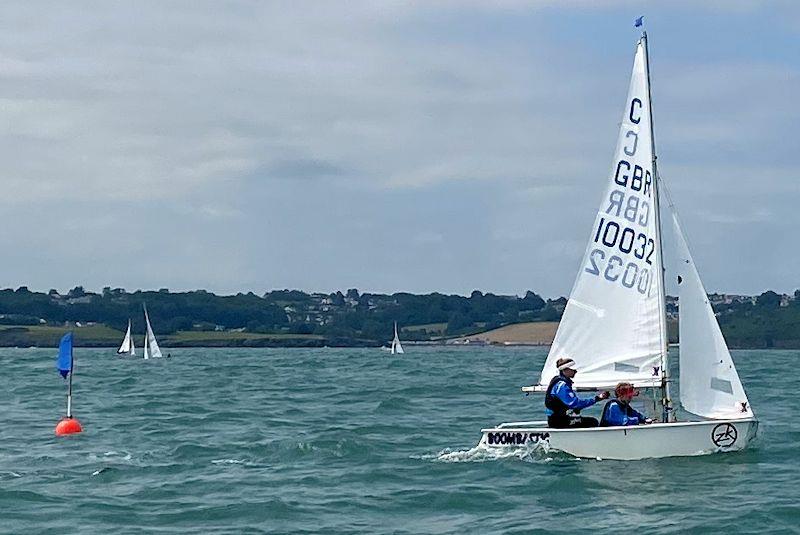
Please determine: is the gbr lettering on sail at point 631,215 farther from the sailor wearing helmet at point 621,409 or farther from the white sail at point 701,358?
the sailor wearing helmet at point 621,409

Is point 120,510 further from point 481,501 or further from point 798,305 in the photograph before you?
point 798,305

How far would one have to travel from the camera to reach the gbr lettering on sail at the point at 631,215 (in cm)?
2164

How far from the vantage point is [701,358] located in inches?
846

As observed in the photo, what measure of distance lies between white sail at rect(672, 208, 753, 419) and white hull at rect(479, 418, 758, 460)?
560mm

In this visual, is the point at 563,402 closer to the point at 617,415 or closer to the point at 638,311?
the point at 617,415

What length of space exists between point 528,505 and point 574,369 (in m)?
4.47

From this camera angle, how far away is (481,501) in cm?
1795


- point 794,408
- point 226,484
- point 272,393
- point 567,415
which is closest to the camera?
point 226,484

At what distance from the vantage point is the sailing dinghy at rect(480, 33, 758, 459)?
21344mm

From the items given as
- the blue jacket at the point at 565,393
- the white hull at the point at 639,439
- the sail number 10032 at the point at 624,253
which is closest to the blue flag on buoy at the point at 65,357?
the white hull at the point at 639,439

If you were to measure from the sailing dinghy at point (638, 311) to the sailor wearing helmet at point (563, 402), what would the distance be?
1.59 feet

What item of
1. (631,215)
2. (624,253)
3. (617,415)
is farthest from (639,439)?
(631,215)

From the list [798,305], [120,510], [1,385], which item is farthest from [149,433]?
[798,305]

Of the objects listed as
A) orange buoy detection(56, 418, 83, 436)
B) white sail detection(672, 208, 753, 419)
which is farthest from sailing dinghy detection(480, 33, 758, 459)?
orange buoy detection(56, 418, 83, 436)
